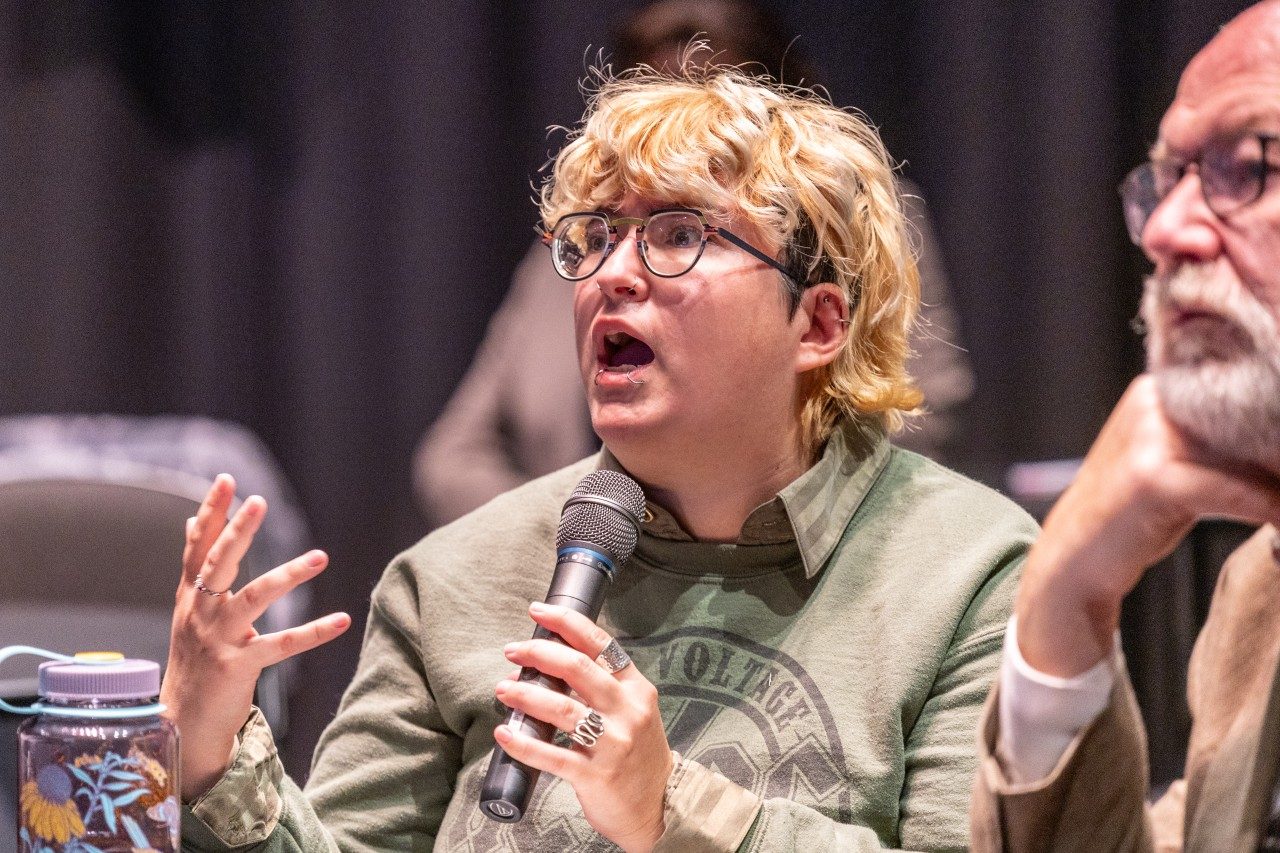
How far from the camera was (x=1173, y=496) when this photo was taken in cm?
107

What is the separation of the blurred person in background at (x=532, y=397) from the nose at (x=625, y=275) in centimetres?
108

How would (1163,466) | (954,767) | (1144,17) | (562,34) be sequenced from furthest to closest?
(562,34) < (1144,17) < (954,767) < (1163,466)

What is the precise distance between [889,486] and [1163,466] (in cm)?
73

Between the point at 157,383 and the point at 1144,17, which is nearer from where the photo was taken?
the point at 1144,17

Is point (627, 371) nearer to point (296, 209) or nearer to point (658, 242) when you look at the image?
point (658, 242)

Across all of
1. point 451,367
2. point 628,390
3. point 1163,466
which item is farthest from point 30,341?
point 1163,466

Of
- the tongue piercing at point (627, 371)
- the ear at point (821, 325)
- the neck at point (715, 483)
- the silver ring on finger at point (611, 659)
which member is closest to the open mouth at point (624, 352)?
the tongue piercing at point (627, 371)

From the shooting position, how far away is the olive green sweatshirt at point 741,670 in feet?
5.09

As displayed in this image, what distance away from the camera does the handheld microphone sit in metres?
1.30

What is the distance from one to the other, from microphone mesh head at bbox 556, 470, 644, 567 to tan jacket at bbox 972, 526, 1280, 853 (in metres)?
0.46

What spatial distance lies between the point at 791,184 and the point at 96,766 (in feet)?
3.28

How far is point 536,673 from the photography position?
135 cm

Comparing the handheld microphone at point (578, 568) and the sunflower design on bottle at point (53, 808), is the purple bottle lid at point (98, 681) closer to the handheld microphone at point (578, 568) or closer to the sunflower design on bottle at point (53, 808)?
the sunflower design on bottle at point (53, 808)

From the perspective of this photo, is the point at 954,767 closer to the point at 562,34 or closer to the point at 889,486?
the point at 889,486
